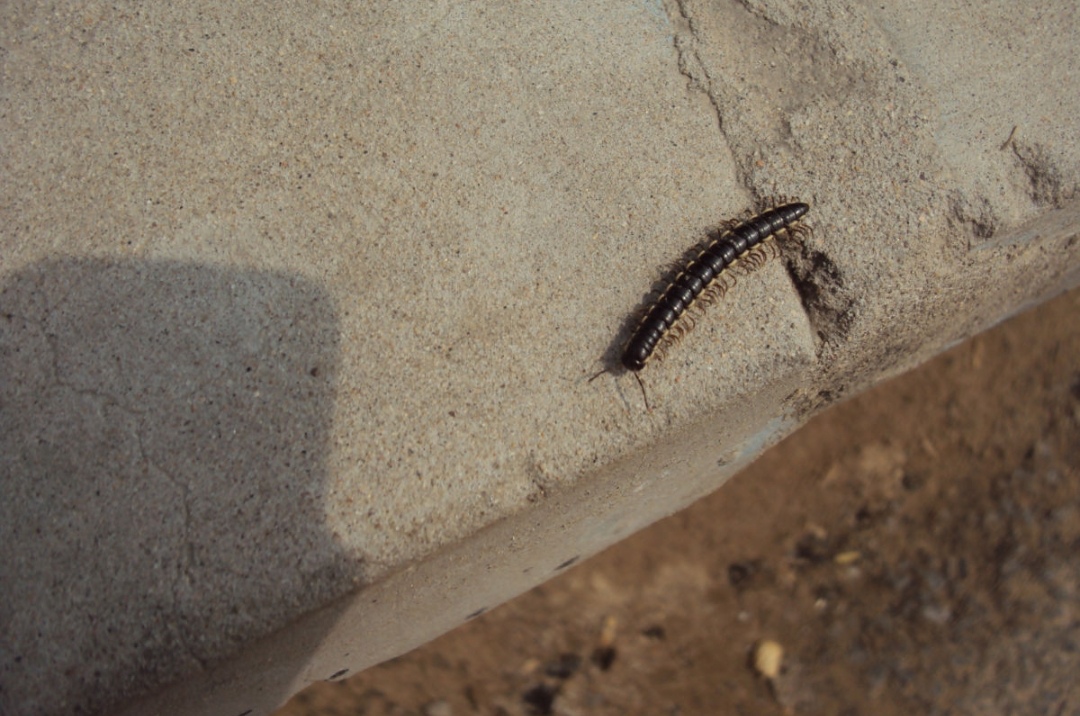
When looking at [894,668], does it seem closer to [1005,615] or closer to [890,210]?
[1005,615]

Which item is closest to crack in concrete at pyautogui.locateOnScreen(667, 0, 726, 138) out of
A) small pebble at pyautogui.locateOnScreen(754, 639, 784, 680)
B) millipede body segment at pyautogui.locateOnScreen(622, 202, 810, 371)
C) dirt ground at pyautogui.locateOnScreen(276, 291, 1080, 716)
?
millipede body segment at pyautogui.locateOnScreen(622, 202, 810, 371)

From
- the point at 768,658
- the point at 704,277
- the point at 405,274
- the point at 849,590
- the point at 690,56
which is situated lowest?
the point at 768,658

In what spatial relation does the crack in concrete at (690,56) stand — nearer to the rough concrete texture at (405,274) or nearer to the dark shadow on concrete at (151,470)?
the rough concrete texture at (405,274)

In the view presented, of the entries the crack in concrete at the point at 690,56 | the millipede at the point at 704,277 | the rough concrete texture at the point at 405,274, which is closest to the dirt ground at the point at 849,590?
the rough concrete texture at the point at 405,274

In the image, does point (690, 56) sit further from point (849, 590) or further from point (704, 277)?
point (849, 590)

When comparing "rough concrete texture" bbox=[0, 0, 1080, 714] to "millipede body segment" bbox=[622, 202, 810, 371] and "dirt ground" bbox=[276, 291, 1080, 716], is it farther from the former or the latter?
"dirt ground" bbox=[276, 291, 1080, 716]

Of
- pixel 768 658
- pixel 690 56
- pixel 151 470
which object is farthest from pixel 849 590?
pixel 151 470
